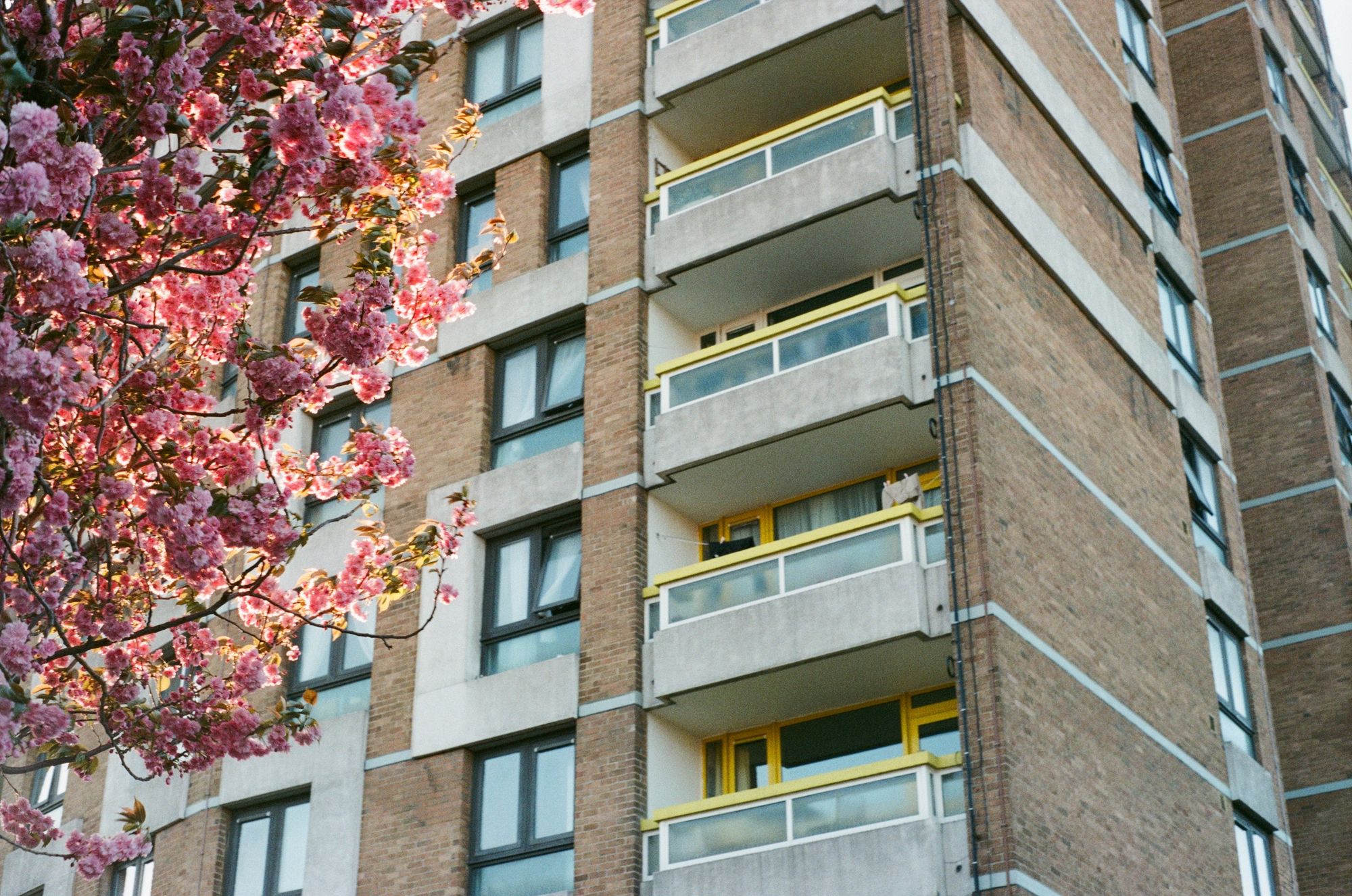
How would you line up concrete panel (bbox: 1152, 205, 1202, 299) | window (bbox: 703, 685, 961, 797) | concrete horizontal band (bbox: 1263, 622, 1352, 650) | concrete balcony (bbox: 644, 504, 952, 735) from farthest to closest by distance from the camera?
1. concrete horizontal band (bbox: 1263, 622, 1352, 650)
2. concrete panel (bbox: 1152, 205, 1202, 299)
3. window (bbox: 703, 685, 961, 797)
4. concrete balcony (bbox: 644, 504, 952, 735)

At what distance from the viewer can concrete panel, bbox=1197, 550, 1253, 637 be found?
26.1m

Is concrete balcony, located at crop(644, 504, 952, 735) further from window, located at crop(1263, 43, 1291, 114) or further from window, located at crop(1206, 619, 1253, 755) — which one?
window, located at crop(1263, 43, 1291, 114)

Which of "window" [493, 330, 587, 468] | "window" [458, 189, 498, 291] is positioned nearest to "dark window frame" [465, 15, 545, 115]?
"window" [458, 189, 498, 291]

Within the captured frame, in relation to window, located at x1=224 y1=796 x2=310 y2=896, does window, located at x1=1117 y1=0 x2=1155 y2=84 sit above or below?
above

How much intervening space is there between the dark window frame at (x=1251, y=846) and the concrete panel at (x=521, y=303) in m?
11.7

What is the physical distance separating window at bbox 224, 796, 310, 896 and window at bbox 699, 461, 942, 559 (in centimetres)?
655

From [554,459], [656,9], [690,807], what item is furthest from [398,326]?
[656,9]

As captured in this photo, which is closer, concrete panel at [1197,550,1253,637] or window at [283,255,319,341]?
concrete panel at [1197,550,1253,637]

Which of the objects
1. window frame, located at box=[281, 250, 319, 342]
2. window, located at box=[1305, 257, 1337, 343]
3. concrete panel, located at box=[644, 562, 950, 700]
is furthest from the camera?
window, located at box=[1305, 257, 1337, 343]

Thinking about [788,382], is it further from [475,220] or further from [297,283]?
[297,283]

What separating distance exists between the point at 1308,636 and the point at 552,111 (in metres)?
15.3

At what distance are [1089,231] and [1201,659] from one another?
6.35m

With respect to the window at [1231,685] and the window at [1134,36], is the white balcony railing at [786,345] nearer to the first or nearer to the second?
the window at [1231,685]

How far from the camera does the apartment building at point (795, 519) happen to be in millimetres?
20078
